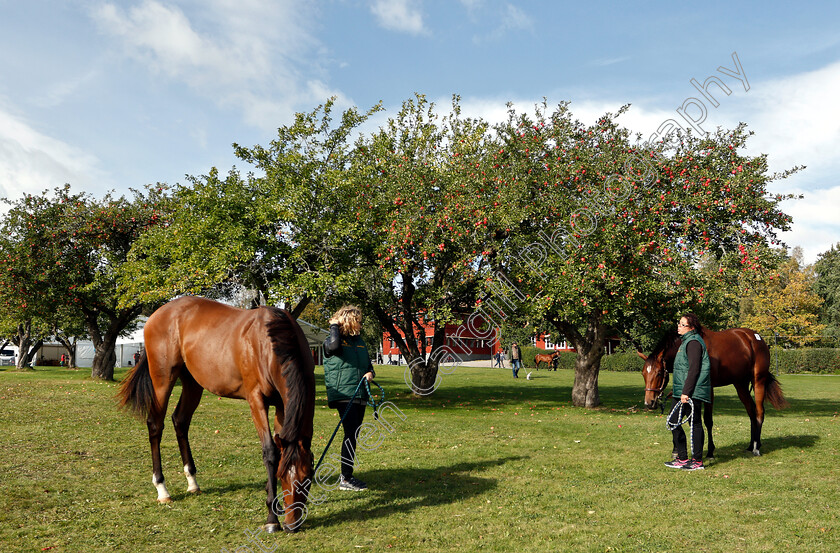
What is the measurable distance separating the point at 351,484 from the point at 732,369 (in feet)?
23.6

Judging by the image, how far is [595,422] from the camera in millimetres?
15148

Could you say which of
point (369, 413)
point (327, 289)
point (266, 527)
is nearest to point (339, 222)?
point (327, 289)

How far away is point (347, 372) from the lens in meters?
7.29

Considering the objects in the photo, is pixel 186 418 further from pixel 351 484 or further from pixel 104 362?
pixel 104 362

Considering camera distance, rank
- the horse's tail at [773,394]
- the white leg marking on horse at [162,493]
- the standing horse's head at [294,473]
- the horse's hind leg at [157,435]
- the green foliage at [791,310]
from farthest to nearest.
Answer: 1. the green foliage at [791,310]
2. the horse's tail at [773,394]
3. the horse's hind leg at [157,435]
4. the white leg marking on horse at [162,493]
5. the standing horse's head at [294,473]

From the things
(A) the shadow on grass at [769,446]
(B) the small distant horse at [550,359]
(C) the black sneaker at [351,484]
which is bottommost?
(B) the small distant horse at [550,359]

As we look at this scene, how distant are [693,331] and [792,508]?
2.84 metres

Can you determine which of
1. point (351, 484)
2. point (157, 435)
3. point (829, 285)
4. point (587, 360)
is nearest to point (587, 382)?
point (587, 360)

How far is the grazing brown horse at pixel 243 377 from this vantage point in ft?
18.5

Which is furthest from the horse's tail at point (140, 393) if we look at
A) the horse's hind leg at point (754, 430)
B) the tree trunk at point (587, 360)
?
the tree trunk at point (587, 360)

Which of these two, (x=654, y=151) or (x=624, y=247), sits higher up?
→ (x=654, y=151)

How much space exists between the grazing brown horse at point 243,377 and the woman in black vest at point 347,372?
763 mm

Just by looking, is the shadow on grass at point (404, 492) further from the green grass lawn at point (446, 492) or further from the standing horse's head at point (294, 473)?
the standing horse's head at point (294, 473)

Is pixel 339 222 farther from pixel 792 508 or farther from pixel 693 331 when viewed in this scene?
pixel 792 508
